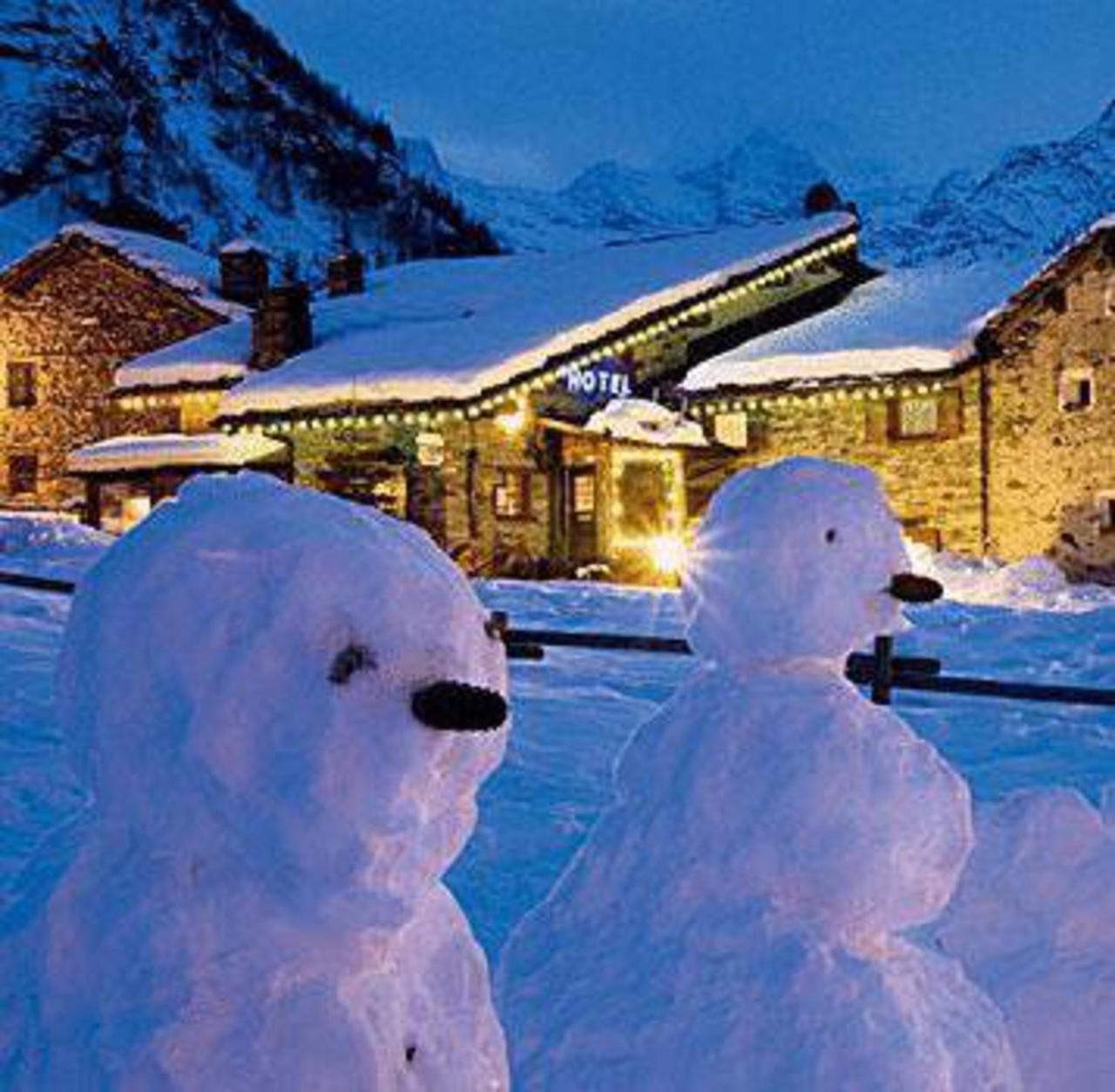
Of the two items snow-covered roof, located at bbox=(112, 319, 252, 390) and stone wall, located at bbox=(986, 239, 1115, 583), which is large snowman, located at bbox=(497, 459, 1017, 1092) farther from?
snow-covered roof, located at bbox=(112, 319, 252, 390)

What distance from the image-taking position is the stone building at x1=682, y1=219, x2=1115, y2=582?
2097 cm

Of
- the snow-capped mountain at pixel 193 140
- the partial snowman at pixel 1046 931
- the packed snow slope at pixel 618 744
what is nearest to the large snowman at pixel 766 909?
the partial snowman at pixel 1046 931

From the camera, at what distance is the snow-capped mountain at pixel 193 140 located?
4697cm

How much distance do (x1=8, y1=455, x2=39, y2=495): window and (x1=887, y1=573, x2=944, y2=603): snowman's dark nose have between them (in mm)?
29179

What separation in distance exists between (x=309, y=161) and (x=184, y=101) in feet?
19.2

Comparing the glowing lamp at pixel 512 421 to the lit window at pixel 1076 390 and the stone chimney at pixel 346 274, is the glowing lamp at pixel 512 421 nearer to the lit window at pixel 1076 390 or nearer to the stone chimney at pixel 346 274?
the lit window at pixel 1076 390

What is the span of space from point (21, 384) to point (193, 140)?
25.6 metres

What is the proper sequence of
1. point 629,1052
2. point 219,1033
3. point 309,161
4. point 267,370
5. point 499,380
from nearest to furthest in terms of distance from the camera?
1. point 219,1033
2. point 629,1052
3. point 499,380
4. point 267,370
5. point 309,161

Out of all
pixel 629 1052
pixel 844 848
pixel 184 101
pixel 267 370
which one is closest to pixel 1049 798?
pixel 844 848

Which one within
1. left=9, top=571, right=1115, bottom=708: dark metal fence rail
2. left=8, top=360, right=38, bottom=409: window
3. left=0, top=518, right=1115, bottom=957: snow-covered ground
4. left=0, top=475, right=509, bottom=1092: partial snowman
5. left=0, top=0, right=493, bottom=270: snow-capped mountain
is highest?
left=0, top=0, right=493, bottom=270: snow-capped mountain

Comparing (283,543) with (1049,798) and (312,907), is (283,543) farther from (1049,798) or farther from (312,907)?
(1049,798)

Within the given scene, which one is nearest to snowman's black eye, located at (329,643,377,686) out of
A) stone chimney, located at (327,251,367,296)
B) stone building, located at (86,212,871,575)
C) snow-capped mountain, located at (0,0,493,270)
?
stone building, located at (86,212,871,575)

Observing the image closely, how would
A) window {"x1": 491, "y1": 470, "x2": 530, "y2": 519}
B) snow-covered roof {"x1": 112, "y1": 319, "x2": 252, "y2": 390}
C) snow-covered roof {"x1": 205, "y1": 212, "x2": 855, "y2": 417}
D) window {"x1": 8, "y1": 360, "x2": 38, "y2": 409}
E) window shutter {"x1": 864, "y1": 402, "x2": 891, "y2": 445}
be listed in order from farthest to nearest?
window {"x1": 8, "y1": 360, "x2": 38, "y2": 409} → snow-covered roof {"x1": 112, "y1": 319, "x2": 252, "y2": 390} → window shutter {"x1": 864, "y1": 402, "x2": 891, "y2": 445} → window {"x1": 491, "y1": 470, "x2": 530, "y2": 519} → snow-covered roof {"x1": 205, "y1": 212, "x2": 855, "y2": 417}

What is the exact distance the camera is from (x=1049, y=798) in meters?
4.77
